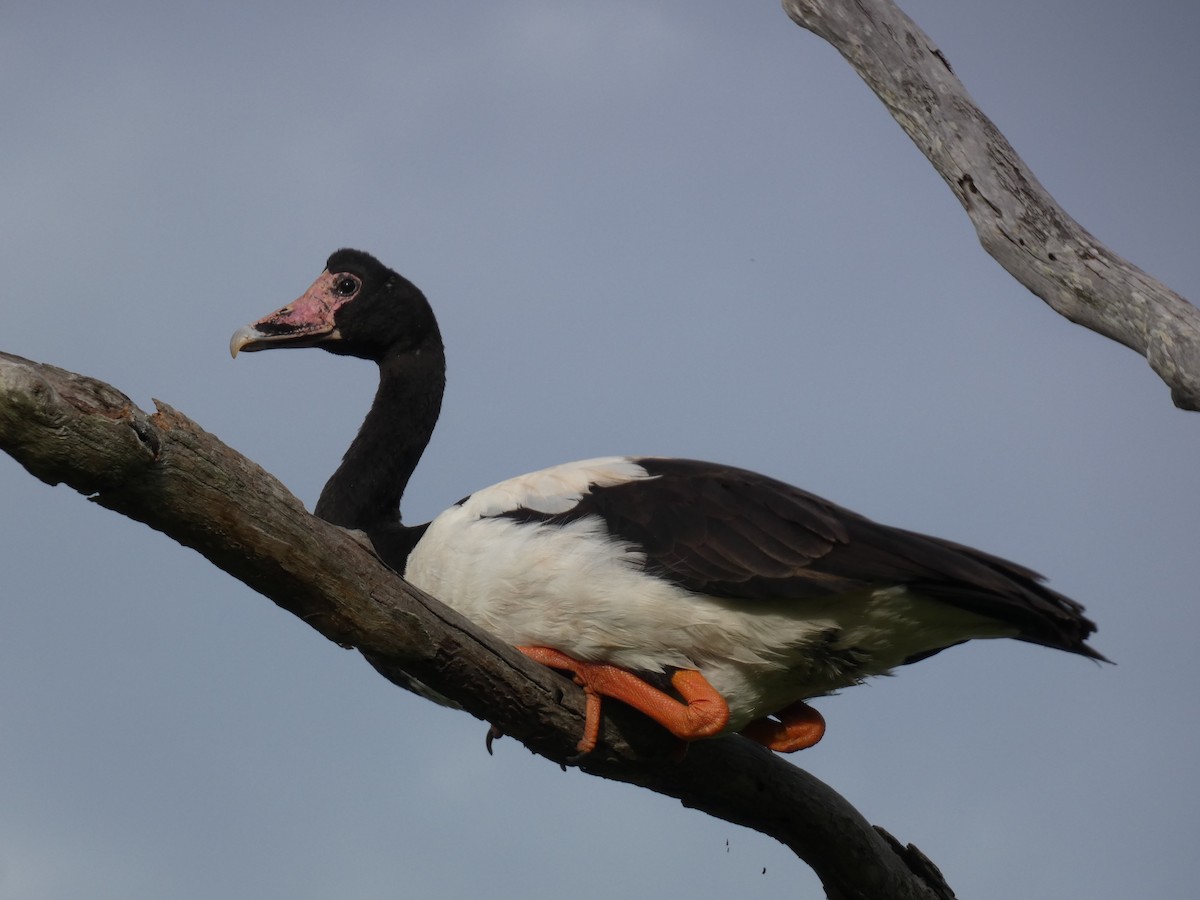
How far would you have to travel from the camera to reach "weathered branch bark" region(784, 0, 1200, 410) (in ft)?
16.6

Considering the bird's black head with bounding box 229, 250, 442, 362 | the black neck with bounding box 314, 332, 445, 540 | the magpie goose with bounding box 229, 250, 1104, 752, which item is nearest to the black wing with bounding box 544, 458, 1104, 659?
the magpie goose with bounding box 229, 250, 1104, 752

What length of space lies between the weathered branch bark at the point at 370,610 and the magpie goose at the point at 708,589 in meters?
0.23

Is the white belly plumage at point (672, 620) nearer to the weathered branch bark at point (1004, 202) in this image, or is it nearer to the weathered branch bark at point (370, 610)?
the weathered branch bark at point (370, 610)

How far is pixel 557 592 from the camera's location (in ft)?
15.0

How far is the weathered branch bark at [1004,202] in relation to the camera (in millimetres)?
5055

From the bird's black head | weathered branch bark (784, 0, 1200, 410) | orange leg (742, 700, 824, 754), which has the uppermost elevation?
weathered branch bark (784, 0, 1200, 410)

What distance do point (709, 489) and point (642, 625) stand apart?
561mm

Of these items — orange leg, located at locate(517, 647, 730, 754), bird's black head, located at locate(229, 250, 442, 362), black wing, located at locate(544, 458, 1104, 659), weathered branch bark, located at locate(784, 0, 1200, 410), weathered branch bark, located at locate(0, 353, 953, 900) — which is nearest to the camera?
weathered branch bark, located at locate(0, 353, 953, 900)

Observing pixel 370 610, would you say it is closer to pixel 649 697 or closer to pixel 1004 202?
pixel 649 697

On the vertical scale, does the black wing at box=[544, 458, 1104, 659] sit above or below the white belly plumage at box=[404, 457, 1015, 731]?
above

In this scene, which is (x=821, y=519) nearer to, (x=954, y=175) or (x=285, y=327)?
(x=954, y=175)

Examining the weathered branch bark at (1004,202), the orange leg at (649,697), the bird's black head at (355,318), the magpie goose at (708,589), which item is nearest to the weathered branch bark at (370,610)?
the orange leg at (649,697)

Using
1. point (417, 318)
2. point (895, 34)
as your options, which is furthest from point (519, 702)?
point (895, 34)

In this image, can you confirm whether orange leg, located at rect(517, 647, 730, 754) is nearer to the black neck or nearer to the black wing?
the black wing
